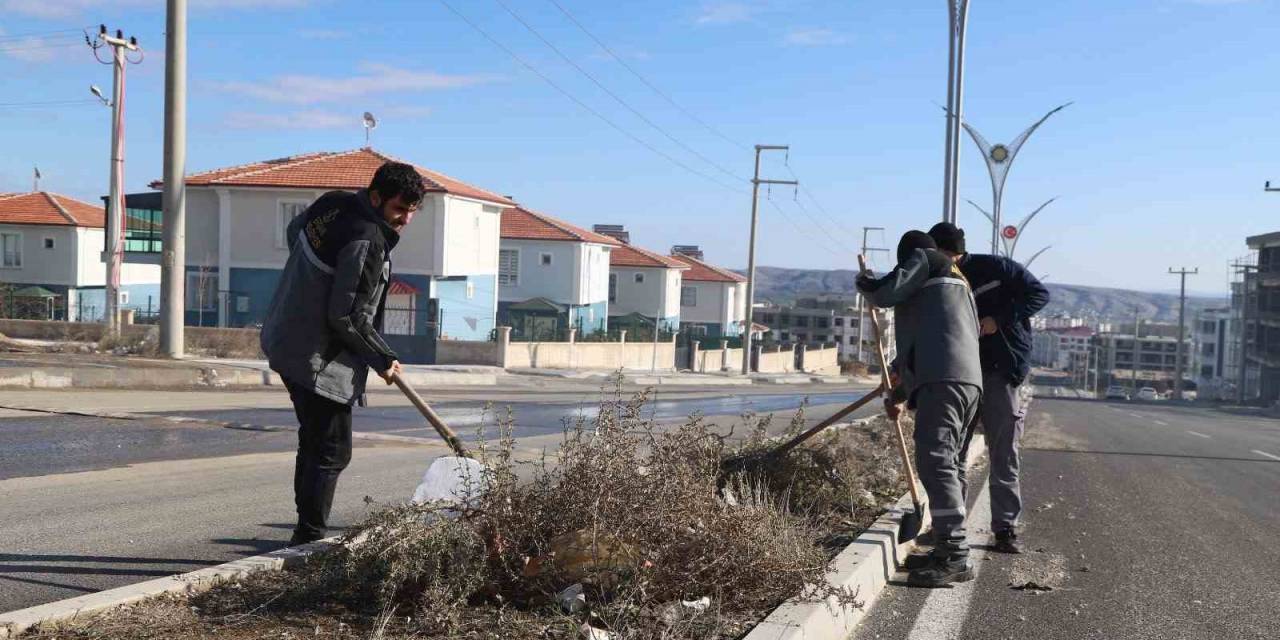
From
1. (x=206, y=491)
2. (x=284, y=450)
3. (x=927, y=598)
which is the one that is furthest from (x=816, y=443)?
(x=284, y=450)

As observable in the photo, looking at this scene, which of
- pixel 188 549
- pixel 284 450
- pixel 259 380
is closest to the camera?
pixel 188 549

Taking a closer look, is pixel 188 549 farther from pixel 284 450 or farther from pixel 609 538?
pixel 284 450

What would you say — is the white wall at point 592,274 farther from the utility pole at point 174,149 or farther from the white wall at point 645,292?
the utility pole at point 174,149

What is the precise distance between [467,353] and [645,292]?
31.4 metres

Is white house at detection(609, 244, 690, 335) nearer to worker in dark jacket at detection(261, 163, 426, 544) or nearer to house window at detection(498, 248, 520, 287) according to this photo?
house window at detection(498, 248, 520, 287)

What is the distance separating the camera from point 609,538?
14.7 feet

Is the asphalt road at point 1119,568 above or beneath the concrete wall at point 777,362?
above

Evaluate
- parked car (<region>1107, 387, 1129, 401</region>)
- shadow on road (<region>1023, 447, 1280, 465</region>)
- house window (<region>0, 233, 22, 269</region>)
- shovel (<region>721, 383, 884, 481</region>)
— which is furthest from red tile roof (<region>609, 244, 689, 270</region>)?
shovel (<region>721, 383, 884, 481</region>)

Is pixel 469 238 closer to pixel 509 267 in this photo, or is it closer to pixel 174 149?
pixel 509 267

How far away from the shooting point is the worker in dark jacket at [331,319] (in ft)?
16.9

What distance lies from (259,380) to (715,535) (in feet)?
47.3

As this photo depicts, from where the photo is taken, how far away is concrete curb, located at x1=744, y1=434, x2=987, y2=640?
4.29 metres

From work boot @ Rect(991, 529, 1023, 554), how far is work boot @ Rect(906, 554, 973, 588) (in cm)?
92

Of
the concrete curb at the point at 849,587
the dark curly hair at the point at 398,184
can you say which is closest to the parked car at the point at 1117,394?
the concrete curb at the point at 849,587
